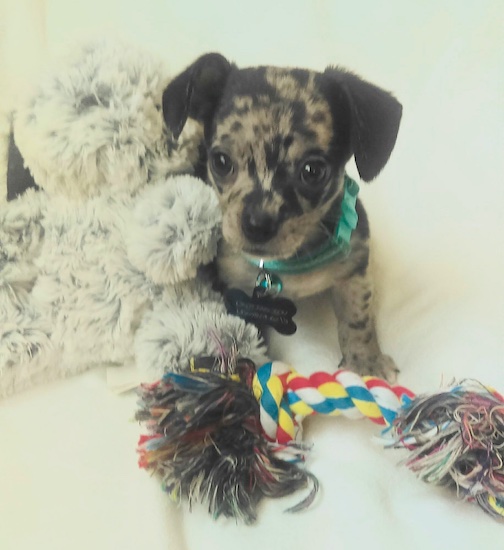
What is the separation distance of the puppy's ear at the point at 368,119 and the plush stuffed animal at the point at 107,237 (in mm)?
321

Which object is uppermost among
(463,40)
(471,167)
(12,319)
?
(463,40)

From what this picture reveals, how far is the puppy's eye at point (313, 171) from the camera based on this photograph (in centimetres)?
112

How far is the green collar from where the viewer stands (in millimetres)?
1257

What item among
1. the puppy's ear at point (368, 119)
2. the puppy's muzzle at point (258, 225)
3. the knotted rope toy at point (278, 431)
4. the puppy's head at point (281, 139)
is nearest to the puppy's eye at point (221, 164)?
the puppy's head at point (281, 139)

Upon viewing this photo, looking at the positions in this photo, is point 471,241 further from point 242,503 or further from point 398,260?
point 242,503

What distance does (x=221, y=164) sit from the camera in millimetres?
1174

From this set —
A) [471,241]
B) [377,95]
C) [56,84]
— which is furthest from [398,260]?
[56,84]

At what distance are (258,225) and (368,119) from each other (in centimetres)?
31

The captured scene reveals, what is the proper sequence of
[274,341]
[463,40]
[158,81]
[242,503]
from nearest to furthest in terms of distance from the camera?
[242,503]
[158,81]
[274,341]
[463,40]

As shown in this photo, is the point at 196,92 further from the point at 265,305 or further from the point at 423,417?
the point at 423,417

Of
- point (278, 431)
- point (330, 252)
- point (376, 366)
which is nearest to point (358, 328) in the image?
point (376, 366)

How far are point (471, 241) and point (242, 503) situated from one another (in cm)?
91

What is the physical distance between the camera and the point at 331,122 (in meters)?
1.14

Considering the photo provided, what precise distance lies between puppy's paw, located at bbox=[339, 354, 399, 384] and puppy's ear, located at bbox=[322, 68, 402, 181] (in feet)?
1.39
